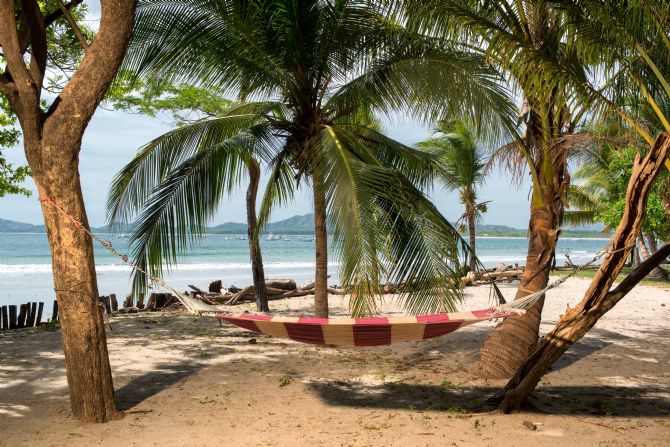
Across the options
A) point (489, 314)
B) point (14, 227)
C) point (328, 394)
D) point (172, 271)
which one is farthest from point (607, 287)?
point (14, 227)

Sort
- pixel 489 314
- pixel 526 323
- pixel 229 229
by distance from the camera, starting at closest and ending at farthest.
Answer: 1. pixel 489 314
2. pixel 526 323
3. pixel 229 229

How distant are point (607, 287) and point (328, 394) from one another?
79.1 inches

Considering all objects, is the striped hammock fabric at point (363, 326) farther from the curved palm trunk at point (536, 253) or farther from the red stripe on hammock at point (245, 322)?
the curved palm trunk at point (536, 253)

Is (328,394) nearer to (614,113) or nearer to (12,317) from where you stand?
(614,113)

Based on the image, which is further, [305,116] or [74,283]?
[305,116]

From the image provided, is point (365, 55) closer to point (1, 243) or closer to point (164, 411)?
point (164, 411)

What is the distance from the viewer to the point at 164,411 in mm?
3889

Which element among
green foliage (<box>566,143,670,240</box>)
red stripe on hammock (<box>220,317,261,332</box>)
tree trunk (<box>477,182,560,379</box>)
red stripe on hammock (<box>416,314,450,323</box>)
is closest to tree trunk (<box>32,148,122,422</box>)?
red stripe on hammock (<box>220,317,261,332</box>)

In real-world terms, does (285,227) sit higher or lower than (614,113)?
higher

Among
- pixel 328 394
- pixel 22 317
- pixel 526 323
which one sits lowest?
pixel 328 394

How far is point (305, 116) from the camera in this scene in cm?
537

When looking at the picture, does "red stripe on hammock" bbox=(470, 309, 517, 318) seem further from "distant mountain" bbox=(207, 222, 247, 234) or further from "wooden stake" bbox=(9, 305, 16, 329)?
"distant mountain" bbox=(207, 222, 247, 234)

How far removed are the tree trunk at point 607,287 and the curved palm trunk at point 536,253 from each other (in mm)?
921

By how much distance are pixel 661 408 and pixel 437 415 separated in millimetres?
1458
